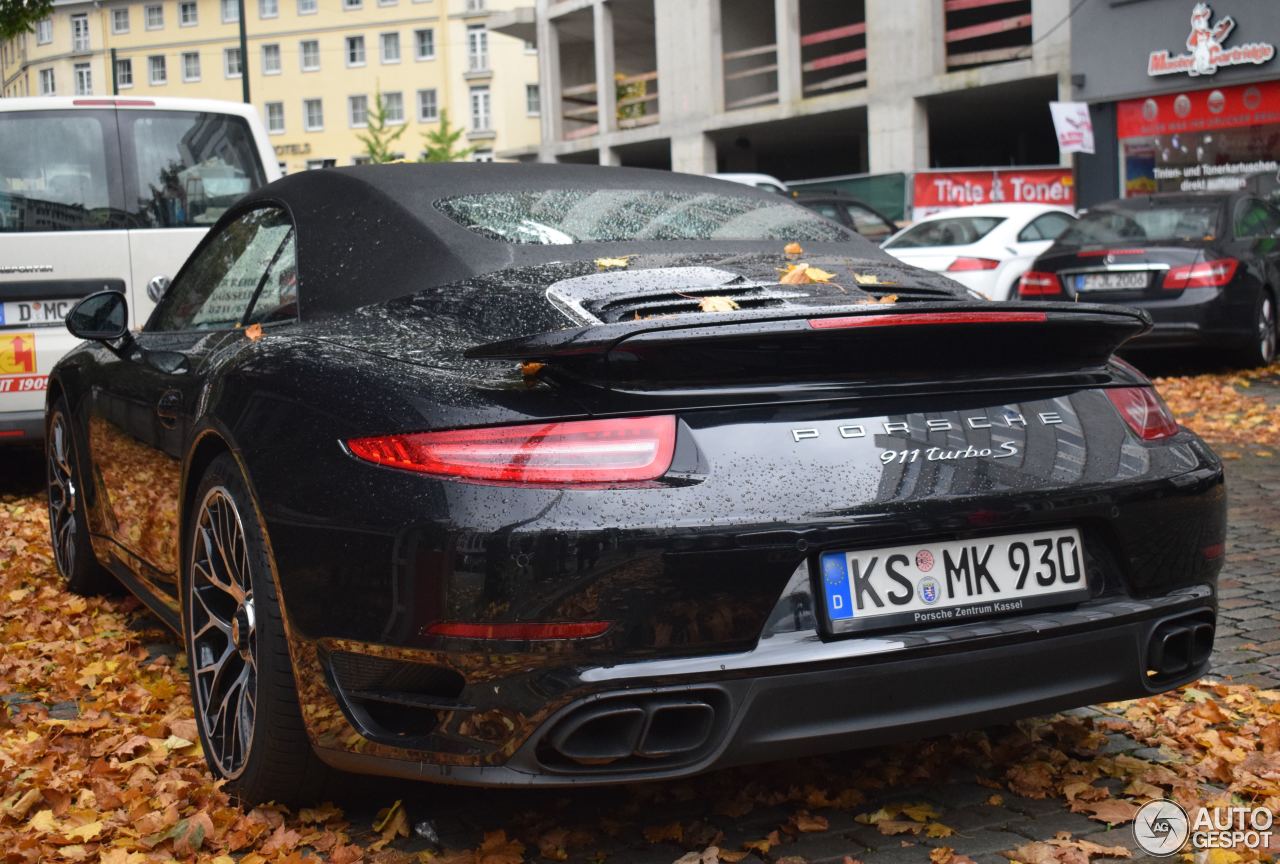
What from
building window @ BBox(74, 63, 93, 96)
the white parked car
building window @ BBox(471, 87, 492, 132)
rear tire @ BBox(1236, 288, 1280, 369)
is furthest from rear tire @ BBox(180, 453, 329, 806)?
building window @ BBox(74, 63, 93, 96)

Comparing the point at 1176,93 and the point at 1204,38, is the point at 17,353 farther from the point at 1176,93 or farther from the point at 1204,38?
the point at 1176,93

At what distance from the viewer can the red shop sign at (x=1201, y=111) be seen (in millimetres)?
22812

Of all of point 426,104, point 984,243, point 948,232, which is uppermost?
point 426,104

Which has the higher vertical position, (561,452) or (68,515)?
(561,452)

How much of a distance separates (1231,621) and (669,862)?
254 cm

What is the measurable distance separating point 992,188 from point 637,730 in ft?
77.4

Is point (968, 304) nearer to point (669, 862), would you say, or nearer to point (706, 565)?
point (706, 565)

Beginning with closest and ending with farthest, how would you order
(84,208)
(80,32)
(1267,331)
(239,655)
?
(239,655)
(84,208)
(1267,331)
(80,32)

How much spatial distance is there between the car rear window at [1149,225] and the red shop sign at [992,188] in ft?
40.1

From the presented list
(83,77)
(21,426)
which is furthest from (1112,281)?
(83,77)

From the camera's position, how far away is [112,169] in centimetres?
765

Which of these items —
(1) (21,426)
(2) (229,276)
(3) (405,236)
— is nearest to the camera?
(3) (405,236)

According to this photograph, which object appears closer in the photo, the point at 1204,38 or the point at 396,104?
the point at 1204,38

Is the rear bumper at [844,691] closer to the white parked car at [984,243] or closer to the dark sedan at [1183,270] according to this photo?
the dark sedan at [1183,270]
